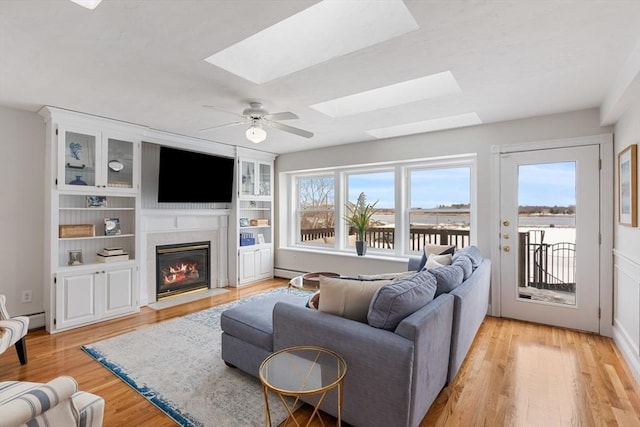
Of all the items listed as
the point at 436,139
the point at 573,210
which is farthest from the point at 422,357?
the point at 436,139

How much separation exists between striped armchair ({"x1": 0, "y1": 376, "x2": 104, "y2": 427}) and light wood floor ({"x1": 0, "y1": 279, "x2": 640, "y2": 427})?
30.1 inches

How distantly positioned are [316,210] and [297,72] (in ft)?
12.3

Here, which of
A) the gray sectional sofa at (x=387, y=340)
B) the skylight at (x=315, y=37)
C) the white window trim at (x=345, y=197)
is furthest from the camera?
the white window trim at (x=345, y=197)

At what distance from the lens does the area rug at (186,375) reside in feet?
6.67

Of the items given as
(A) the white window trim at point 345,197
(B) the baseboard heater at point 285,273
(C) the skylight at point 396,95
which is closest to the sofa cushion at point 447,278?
(C) the skylight at point 396,95

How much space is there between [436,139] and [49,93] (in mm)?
4381

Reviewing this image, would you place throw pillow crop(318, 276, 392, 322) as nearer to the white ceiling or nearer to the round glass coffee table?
the round glass coffee table

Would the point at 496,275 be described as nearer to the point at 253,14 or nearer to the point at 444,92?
the point at 444,92

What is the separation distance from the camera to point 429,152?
4.39 metres

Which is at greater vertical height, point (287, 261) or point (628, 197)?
point (628, 197)

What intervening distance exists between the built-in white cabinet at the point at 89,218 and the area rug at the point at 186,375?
28.1 inches

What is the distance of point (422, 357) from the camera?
1712 millimetres

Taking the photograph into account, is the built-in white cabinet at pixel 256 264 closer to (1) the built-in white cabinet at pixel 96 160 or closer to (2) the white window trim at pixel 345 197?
(2) the white window trim at pixel 345 197

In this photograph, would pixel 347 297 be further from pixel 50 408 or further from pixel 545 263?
pixel 545 263
